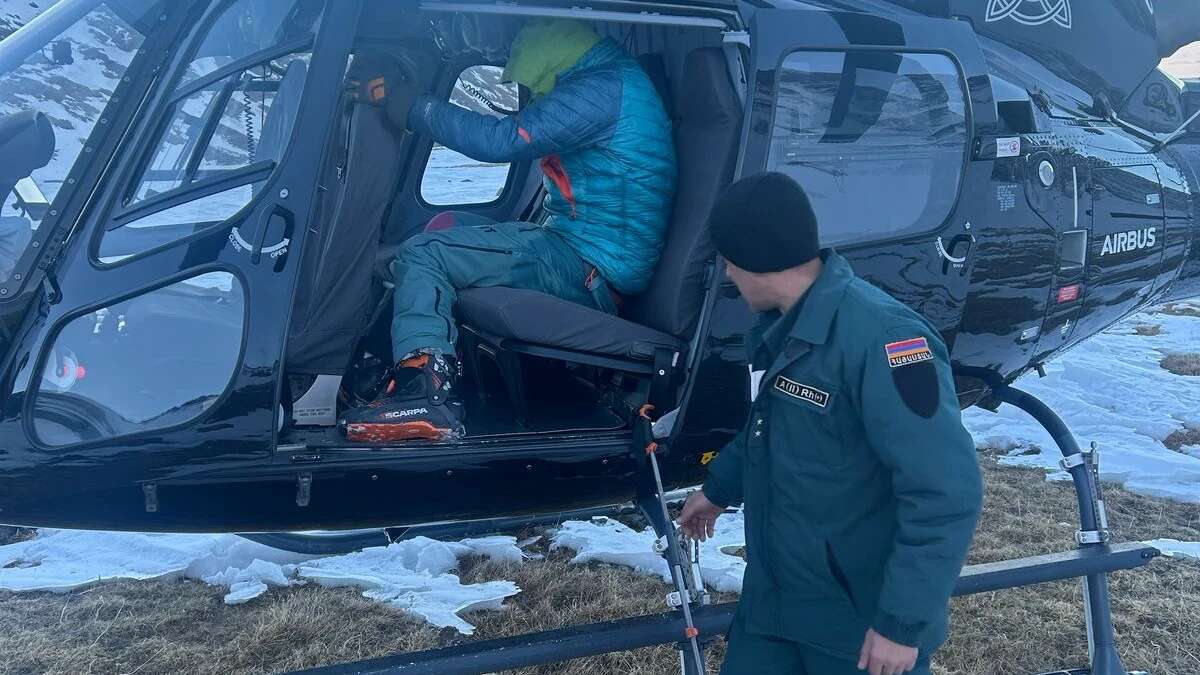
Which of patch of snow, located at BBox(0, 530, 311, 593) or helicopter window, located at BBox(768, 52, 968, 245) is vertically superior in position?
helicopter window, located at BBox(768, 52, 968, 245)

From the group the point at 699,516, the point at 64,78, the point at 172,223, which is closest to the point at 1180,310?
the point at 699,516

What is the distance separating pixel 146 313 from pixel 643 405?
1.35 meters

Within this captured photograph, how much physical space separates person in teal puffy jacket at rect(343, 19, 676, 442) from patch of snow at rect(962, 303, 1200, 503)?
10.4ft

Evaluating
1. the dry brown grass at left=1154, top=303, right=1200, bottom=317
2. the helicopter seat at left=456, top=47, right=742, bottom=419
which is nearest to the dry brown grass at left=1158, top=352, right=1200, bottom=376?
the dry brown grass at left=1154, top=303, right=1200, bottom=317

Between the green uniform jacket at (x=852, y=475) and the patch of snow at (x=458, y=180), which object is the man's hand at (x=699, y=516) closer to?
the green uniform jacket at (x=852, y=475)

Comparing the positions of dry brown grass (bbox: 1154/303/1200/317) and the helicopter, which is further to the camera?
dry brown grass (bbox: 1154/303/1200/317)

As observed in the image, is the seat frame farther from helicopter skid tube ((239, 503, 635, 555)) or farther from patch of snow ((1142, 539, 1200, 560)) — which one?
patch of snow ((1142, 539, 1200, 560))

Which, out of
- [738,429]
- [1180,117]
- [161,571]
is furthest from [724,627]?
[1180,117]

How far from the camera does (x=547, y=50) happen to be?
289 cm

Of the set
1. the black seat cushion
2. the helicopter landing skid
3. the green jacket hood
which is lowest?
the helicopter landing skid

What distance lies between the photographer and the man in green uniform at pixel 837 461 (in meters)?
1.60

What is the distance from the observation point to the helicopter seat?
9.22 ft

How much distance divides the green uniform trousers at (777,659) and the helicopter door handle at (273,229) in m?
1.42

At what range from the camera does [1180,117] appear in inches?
165
